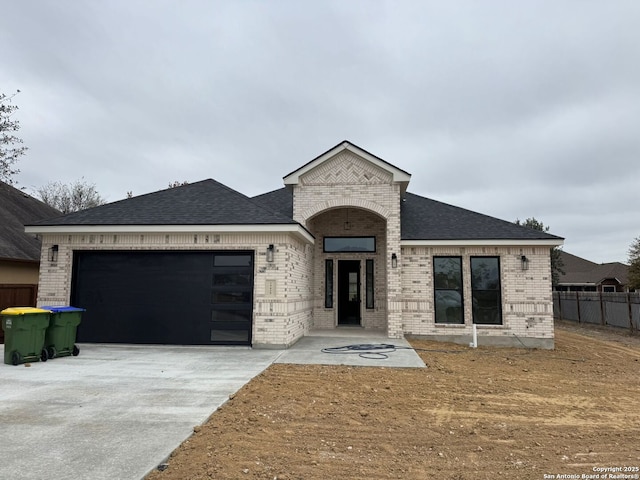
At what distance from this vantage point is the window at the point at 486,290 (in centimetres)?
1167

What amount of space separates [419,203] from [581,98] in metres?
7.54

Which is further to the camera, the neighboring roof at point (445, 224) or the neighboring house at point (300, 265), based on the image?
the neighboring roof at point (445, 224)

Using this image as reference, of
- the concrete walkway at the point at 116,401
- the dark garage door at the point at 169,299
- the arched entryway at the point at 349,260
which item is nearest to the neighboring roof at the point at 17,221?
the dark garage door at the point at 169,299

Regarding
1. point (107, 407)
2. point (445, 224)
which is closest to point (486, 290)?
point (445, 224)

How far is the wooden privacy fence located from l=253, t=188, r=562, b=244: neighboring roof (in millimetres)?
8261

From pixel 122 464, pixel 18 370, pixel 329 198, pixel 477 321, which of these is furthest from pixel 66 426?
pixel 477 321

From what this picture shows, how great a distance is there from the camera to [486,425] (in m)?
4.42

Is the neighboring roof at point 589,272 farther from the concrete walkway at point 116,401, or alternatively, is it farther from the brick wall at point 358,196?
the concrete walkway at point 116,401

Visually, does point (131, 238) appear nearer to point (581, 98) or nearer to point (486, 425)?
point (486, 425)

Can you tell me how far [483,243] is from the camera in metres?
11.6

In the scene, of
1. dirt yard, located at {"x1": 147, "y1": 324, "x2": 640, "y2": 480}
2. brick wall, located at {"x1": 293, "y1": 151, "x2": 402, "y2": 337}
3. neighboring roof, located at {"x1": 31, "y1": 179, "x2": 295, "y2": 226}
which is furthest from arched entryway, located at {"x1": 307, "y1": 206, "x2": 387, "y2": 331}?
dirt yard, located at {"x1": 147, "y1": 324, "x2": 640, "y2": 480}

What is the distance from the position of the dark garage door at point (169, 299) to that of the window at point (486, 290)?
22.9 feet

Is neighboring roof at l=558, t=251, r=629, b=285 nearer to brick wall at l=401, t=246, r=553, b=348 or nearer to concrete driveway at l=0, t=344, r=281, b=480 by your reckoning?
brick wall at l=401, t=246, r=553, b=348

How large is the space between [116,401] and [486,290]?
10.4 metres
